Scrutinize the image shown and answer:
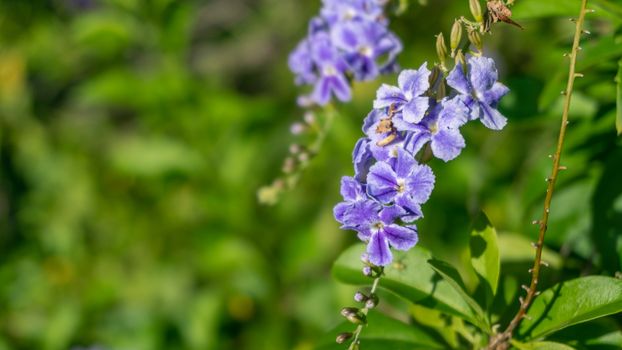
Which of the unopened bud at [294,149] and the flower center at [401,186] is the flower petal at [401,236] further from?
the unopened bud at [294,149]

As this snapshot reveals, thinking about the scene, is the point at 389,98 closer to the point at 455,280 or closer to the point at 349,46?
the point at 455,280

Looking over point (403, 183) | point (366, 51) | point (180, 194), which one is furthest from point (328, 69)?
point (180, 194)

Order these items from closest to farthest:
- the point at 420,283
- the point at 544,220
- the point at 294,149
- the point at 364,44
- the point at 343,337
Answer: the point at 544,220
the point at 343,337
the point at 420,283
the point at 364,44
the point at 294,149

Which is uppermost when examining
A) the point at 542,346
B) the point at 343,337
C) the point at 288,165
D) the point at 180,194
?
the point at 180,194

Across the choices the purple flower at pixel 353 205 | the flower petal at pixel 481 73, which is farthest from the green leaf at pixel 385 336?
the flower petal at pixel 481 73

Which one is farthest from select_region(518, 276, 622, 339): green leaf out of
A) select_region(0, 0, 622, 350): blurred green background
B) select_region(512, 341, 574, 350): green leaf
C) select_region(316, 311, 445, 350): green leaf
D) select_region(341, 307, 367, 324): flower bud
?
select_region(0, 0, 622, 350): blurred green background

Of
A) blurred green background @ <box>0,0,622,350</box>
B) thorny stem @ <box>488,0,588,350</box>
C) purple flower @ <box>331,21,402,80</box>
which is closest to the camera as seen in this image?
thorny stem @ <box>488,0,588,350</box>

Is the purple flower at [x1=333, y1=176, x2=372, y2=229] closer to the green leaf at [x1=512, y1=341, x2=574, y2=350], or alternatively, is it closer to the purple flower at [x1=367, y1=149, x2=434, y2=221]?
the purple flower at [x1=367, y1=149, x2=434, y2=221]
